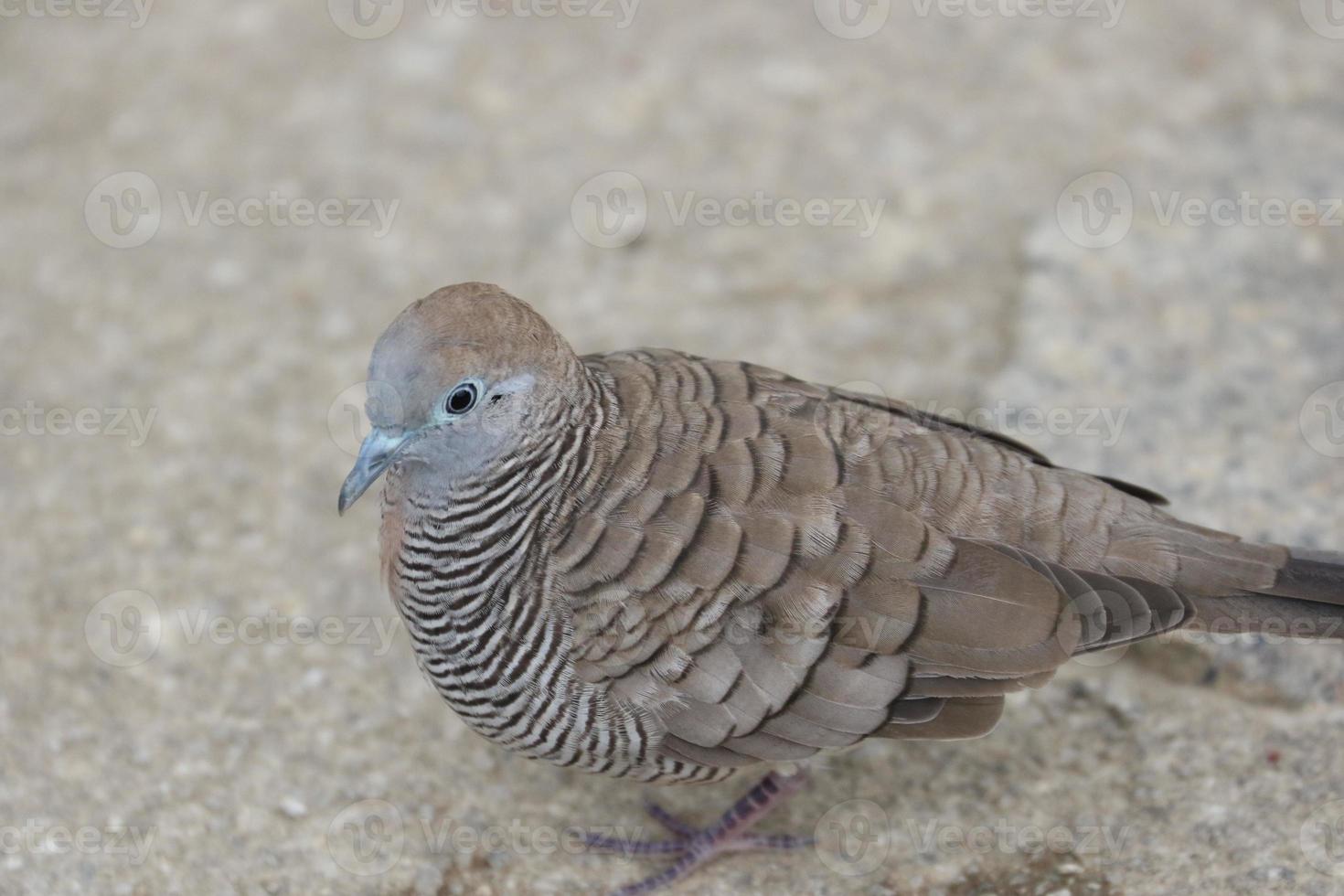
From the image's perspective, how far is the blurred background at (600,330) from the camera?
13.3ft

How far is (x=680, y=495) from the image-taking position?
11.6 feet

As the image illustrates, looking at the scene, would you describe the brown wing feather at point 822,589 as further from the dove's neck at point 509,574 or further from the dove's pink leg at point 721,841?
the dove's pink leg at point 721,841

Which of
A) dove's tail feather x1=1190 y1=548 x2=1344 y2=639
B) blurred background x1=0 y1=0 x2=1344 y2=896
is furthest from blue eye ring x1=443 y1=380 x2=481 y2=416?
dove's tail feather x1=1190 y1=548 x2=1344 y2=639

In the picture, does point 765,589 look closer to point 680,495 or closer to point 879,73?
point 680,495

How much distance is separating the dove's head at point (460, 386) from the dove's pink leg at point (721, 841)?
130 centimetres

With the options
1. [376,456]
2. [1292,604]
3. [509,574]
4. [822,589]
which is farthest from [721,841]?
[1292,604]

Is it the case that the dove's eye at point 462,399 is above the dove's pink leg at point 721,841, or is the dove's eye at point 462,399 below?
above

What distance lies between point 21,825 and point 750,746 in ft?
6.91

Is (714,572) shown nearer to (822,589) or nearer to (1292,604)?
(822,589)

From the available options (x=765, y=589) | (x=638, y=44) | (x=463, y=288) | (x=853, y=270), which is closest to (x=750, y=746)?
(x=765, y=589)

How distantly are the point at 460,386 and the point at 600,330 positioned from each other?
94.0 inches

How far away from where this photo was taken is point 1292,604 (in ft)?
11.8

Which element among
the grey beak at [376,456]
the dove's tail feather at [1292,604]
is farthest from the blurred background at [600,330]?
the grey beak at [376,456]

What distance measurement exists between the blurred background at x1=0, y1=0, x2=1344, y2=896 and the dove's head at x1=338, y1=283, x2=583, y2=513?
4.15ft
